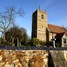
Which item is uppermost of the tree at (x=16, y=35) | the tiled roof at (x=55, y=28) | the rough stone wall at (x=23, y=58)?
the tiled roof at (x=55, y=28)

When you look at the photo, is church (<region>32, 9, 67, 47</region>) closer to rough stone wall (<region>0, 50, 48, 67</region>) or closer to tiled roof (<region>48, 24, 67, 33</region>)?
tiled roof (<region>48, 24, 67, 33</region>)

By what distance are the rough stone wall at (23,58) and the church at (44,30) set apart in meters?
34.4

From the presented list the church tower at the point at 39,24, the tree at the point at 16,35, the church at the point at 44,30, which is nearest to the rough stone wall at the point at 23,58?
the tree at the point at 16,35

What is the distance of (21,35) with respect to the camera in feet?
143

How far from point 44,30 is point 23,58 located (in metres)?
38.0

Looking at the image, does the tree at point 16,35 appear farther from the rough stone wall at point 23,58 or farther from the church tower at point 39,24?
the rough stone wall at point 23,58

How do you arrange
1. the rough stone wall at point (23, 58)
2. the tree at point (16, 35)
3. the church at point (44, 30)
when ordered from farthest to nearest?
the church at point (44, 30) < the tree at point (16, 35) < the rough stone wall at point (23, 58)

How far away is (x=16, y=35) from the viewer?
138 feet

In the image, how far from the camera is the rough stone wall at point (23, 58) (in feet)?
32.3

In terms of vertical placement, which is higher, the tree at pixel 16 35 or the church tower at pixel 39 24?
the church tower at pixel 39 24

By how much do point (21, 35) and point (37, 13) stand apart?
344 inches

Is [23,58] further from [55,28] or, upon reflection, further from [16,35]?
[55,28]

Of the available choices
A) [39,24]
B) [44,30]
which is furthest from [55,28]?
[39,24]

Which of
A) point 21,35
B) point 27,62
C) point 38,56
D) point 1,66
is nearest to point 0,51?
point 1,66
